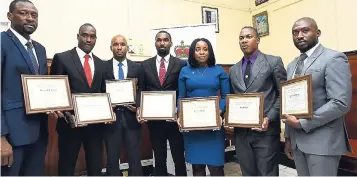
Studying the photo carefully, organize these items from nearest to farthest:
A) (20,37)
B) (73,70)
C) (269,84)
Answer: (20,37) < (269,84) < (73,70)

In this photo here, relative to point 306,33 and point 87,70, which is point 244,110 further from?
point 87,70

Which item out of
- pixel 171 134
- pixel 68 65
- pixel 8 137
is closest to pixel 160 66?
pixel 171 134

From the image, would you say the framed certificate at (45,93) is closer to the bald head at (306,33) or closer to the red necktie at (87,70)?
the red necktie at (87,70)

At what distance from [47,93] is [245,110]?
51.7 inches

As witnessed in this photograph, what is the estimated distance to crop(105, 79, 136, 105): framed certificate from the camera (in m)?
2.11

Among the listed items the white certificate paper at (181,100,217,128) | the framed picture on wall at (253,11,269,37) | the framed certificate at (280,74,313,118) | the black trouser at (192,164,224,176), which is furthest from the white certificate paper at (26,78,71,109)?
the framed picture on wall at (253,11,269,37)

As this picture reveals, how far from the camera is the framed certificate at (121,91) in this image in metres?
2.11

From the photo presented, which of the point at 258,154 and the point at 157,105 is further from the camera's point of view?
the point at 157,105

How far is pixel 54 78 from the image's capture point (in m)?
1.76

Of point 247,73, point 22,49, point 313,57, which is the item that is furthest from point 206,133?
point 22,49

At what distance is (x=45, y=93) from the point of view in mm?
1677

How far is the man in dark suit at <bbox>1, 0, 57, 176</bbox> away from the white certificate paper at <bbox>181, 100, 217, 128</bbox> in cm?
98

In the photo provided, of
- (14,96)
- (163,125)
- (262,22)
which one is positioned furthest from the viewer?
(262,22)

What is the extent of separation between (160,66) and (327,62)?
4.26ft
